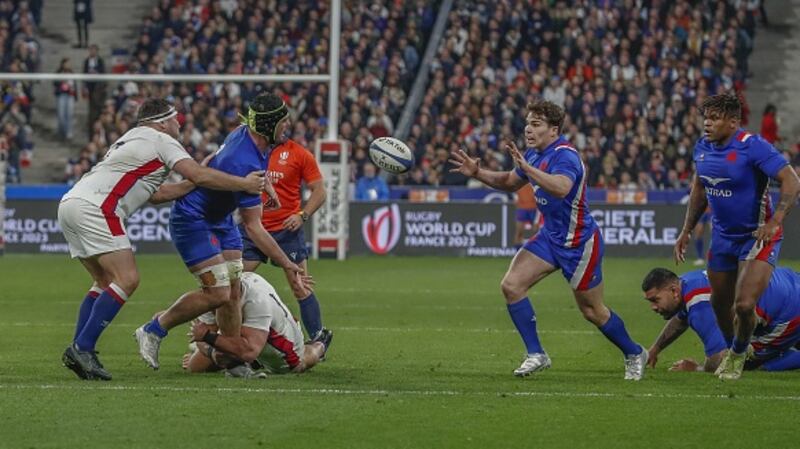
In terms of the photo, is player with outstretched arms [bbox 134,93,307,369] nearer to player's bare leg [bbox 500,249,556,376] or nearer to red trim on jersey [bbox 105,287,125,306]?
red trim on jersey [bbox 105,287,125,306]

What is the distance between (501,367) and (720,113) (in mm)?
2759

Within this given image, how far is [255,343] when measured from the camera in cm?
1166

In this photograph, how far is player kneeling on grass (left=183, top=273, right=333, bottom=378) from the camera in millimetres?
11633

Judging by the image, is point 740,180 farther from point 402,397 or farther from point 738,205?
point 402,397

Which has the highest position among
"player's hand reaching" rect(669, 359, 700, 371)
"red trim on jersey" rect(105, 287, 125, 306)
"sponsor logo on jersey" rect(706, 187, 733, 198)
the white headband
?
the white headband

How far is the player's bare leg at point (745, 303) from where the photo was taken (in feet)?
38.2

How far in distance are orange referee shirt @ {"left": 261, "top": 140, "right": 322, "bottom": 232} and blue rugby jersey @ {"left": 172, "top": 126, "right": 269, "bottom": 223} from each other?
294cm

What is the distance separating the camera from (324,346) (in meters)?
13.0

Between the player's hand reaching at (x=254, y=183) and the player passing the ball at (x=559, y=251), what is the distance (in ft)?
5.61

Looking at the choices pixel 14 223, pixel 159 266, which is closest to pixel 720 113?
pixel 159 266

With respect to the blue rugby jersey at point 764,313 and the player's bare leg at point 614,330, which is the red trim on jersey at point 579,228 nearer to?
the player's bare leg at point 614,330

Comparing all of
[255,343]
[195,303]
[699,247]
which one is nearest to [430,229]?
[699,247]

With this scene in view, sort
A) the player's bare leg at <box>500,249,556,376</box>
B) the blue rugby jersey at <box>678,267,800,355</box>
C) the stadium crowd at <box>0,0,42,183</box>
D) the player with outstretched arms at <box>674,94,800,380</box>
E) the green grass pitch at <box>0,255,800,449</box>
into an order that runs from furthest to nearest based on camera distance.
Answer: the stadium crowd at <box>0,0,42,183</box>, the blue rugby jersey at <box>678,267,800,355</box>, the player's bare leg at <box>500,249,556,376</box>, the player with outstretched arms at <box>674,94,800,380</box>, the green grass pitch at <box>0,255,800,449</box>

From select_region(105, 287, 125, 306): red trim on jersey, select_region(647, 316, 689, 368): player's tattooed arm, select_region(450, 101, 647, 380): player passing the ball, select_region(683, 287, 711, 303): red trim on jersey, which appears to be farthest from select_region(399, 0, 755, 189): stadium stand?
select_region(105, 287, 125, 306): red trim on jersey
